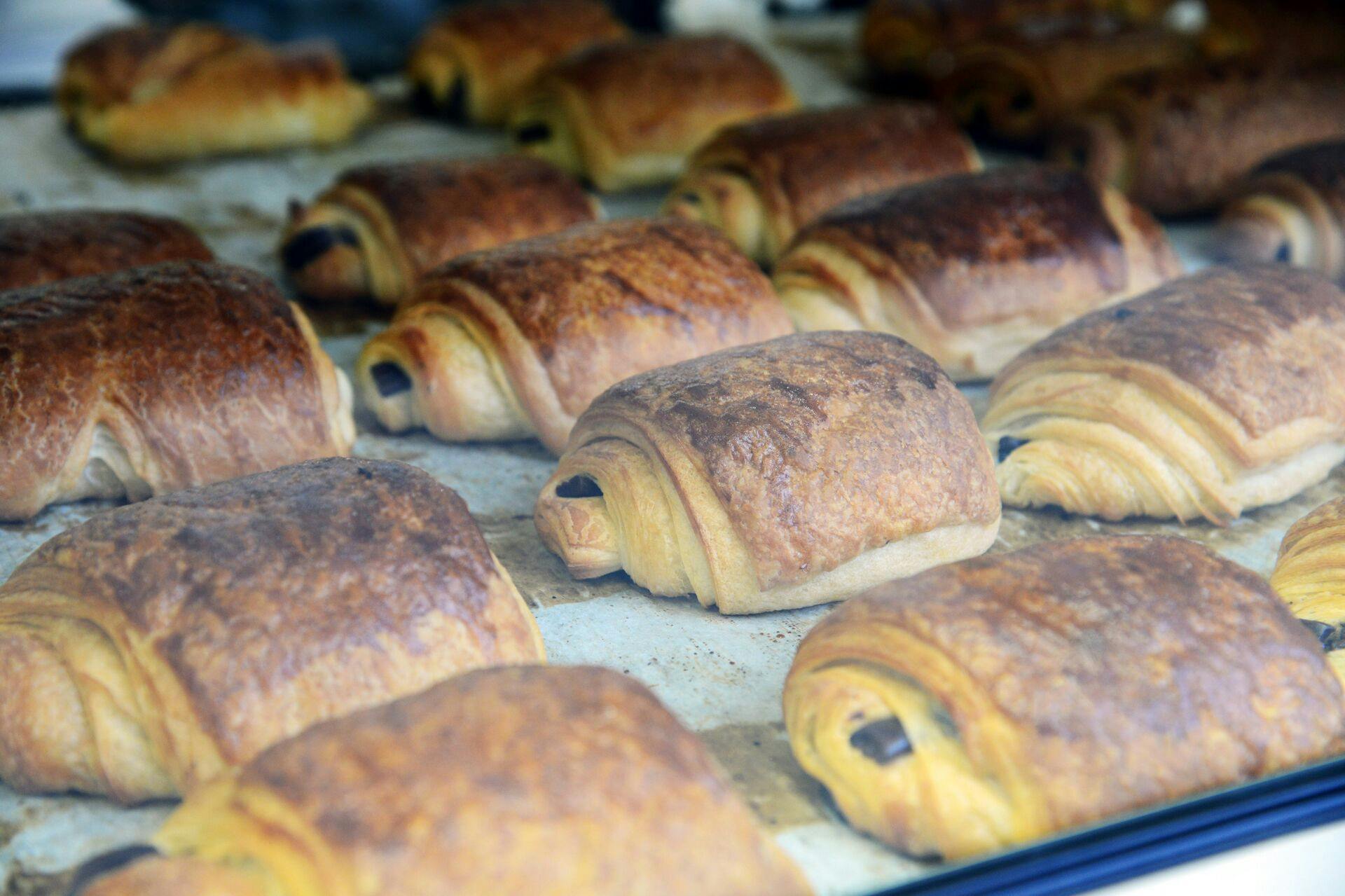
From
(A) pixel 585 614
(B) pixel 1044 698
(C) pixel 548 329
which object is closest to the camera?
(B) pixel 1044 698

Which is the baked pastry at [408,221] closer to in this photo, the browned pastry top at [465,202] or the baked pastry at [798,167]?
the browned pastry top at [465,202]

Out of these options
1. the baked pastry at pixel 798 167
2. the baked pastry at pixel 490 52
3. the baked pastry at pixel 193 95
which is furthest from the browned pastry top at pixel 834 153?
the baked pastry at pixel 193 95

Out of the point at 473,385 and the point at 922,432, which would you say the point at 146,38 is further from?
the point at 922,432

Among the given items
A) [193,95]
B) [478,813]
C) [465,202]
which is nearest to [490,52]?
[193,95]

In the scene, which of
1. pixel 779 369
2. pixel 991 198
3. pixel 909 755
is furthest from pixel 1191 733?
pixel 991 198

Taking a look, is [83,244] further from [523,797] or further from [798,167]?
[523,797]

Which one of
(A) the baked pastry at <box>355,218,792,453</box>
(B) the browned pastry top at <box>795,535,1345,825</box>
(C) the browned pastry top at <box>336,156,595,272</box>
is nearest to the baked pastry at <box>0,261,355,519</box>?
(A) the baked pastry at <box>355,218,792,453</box>
